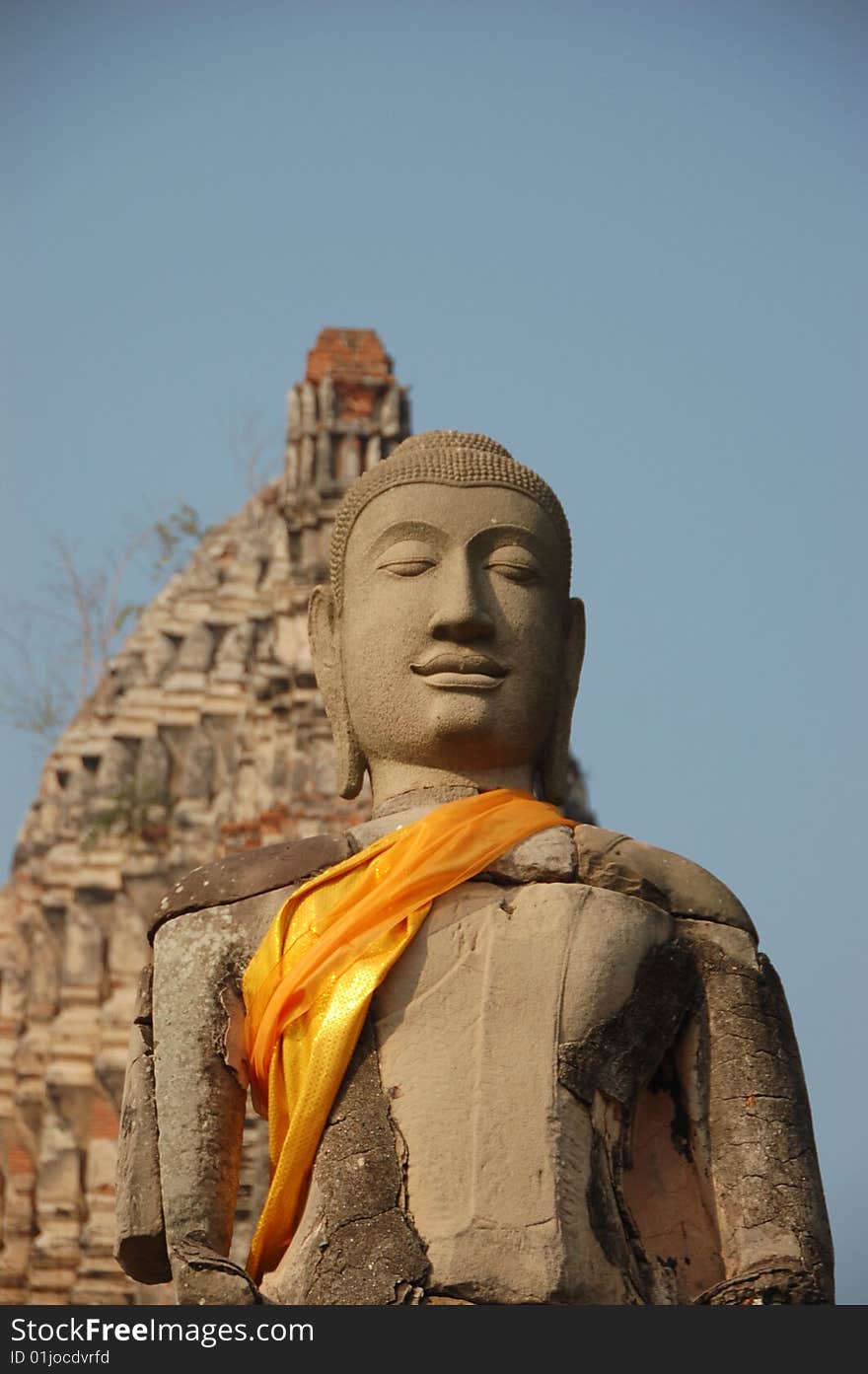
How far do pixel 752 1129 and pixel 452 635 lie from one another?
178 cm

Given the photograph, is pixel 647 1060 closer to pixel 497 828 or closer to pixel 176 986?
pixel 497 828

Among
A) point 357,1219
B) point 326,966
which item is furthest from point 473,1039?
point 357,1219

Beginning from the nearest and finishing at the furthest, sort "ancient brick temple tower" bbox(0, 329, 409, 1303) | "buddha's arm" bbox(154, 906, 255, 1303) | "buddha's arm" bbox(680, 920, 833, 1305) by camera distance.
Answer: "buddha's arm" bbox(680, 920, 833, 1305), "buddha's arm" bbox(154, 906, 255, 1303), "ancient brick temple tower" bbox(0, 329, 409, 1303)

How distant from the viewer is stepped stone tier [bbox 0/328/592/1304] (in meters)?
35.6

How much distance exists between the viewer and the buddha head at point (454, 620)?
8.98 meters

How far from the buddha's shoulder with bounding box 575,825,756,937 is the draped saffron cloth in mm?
183

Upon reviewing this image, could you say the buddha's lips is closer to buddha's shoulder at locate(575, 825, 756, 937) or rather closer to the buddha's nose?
the buddha's nose

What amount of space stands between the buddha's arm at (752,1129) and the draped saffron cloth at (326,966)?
2.39 ft

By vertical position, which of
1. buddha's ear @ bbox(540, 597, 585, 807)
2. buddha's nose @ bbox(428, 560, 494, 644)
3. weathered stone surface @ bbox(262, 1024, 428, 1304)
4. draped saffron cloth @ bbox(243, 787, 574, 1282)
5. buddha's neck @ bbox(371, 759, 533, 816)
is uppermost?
buddha's nose @ bbox(428, 560, 494, 644)

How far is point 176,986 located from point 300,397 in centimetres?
2957

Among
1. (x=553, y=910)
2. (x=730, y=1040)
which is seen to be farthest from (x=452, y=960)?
(x=730, y=1040)

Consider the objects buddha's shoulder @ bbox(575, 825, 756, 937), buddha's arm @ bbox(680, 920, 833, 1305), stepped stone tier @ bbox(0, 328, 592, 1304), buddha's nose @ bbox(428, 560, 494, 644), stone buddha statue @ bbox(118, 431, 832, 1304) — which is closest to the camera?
stone buddha statue @ bbox(118, 431, 832, 1304)

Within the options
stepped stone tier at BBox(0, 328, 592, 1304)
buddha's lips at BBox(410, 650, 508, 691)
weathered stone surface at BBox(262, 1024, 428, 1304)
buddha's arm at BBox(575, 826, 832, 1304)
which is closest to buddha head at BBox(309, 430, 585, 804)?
buddha's lips at BBox(410, 650, 508, 691)

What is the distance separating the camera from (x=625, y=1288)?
8031 millimetres
